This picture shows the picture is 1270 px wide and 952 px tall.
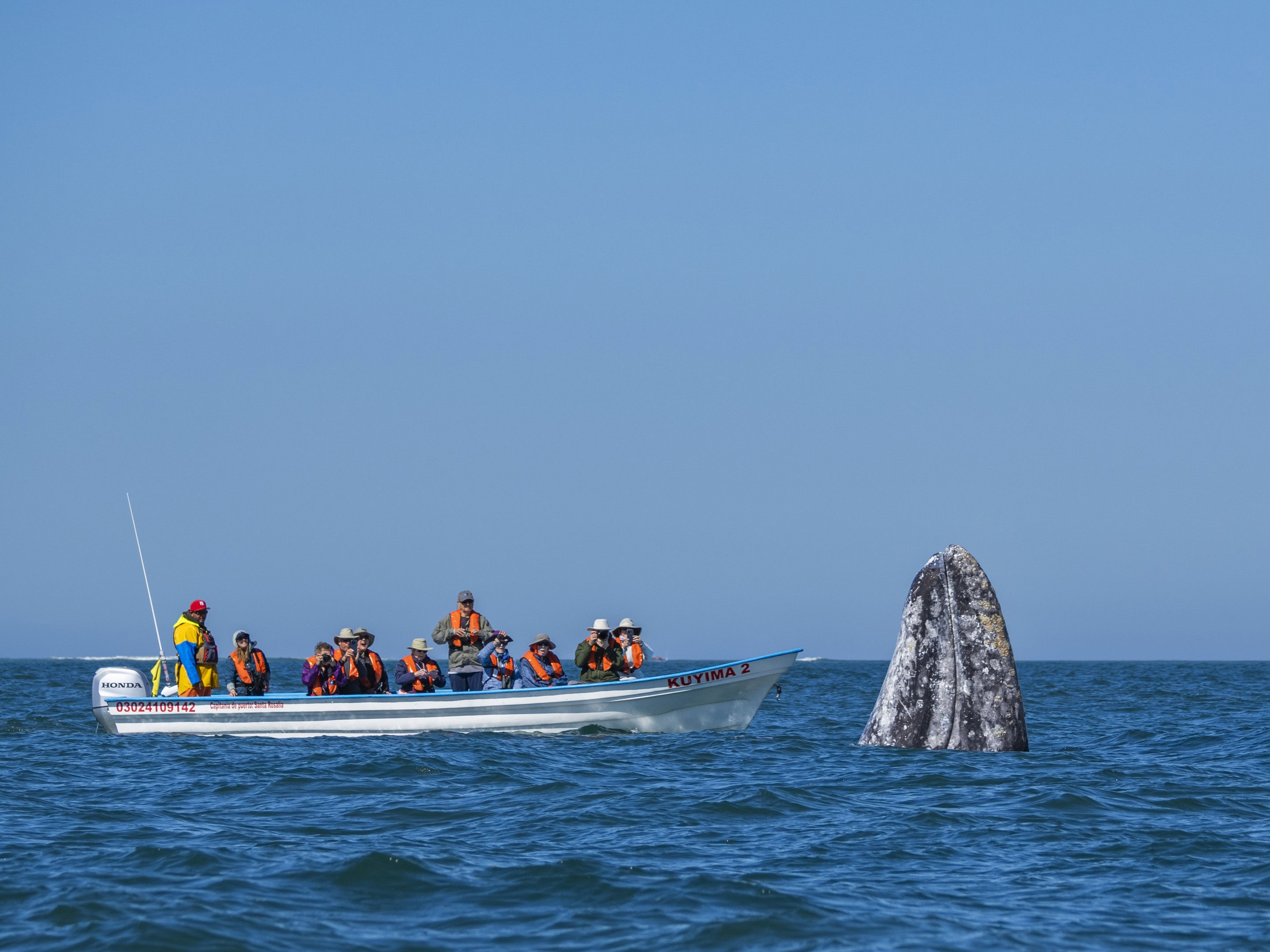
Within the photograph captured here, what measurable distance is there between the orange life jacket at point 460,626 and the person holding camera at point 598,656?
174cm

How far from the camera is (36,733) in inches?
952

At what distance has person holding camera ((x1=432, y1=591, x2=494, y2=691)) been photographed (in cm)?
2162

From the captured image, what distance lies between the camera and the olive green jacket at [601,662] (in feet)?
71.0

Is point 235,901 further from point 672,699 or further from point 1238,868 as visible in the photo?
point 672,699

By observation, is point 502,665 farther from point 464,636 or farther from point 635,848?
point 635,848

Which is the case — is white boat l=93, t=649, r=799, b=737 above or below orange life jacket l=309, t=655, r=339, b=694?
below

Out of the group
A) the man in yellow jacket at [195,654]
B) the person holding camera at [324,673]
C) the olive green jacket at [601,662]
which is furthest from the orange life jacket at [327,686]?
the olive green jacket at [601,662]

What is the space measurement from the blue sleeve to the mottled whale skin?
12683 millimetres

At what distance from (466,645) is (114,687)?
20.4 ft

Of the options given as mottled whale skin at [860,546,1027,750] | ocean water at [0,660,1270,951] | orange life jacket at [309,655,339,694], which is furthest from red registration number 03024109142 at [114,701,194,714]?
mottled whale skin at [860,546,1027,750]

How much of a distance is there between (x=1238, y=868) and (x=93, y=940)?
8.40 m

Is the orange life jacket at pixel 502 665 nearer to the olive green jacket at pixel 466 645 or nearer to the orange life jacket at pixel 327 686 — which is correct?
the olive green jacket at pixel 466 645

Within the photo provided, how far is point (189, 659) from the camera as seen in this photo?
2234 cm

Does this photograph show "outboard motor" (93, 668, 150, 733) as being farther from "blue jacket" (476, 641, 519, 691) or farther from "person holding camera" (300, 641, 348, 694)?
"blue jacket" (476, 641, 519, 691)
